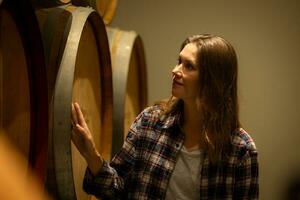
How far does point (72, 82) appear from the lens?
1147mm

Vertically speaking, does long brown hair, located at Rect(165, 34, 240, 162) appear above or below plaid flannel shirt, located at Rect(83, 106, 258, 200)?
above

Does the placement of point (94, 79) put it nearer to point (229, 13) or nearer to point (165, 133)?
point (165, 133)

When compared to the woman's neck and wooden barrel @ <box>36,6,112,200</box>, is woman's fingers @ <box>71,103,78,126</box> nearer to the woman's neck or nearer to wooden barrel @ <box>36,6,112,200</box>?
wooden barrel @ <box>36,6,112,200</box>

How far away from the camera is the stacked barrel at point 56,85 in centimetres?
96

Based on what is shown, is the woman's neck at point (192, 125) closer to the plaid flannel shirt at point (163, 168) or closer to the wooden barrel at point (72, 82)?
the plaid flannel shirt at point (163, 168)

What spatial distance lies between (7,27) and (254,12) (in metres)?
2.24

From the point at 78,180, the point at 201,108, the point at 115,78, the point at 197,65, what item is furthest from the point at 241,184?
the point at 115,78

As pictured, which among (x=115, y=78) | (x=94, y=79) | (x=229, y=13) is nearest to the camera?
(x=94, y=79)

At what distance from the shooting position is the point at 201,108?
1456mm

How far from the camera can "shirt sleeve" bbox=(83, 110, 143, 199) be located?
4.38ft

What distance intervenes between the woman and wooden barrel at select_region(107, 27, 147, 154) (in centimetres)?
21

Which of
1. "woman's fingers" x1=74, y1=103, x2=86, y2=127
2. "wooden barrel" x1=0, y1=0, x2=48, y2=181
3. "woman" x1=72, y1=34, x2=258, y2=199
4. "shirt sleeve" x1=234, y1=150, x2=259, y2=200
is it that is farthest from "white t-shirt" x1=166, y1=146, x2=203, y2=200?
"wooden barrel" x1=0, y1=0, x2=48, y2=181

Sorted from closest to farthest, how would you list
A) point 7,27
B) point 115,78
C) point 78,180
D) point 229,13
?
point 7,27, point 78,180, point 115,78, point 229,13

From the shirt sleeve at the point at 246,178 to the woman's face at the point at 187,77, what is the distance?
0.90ft
